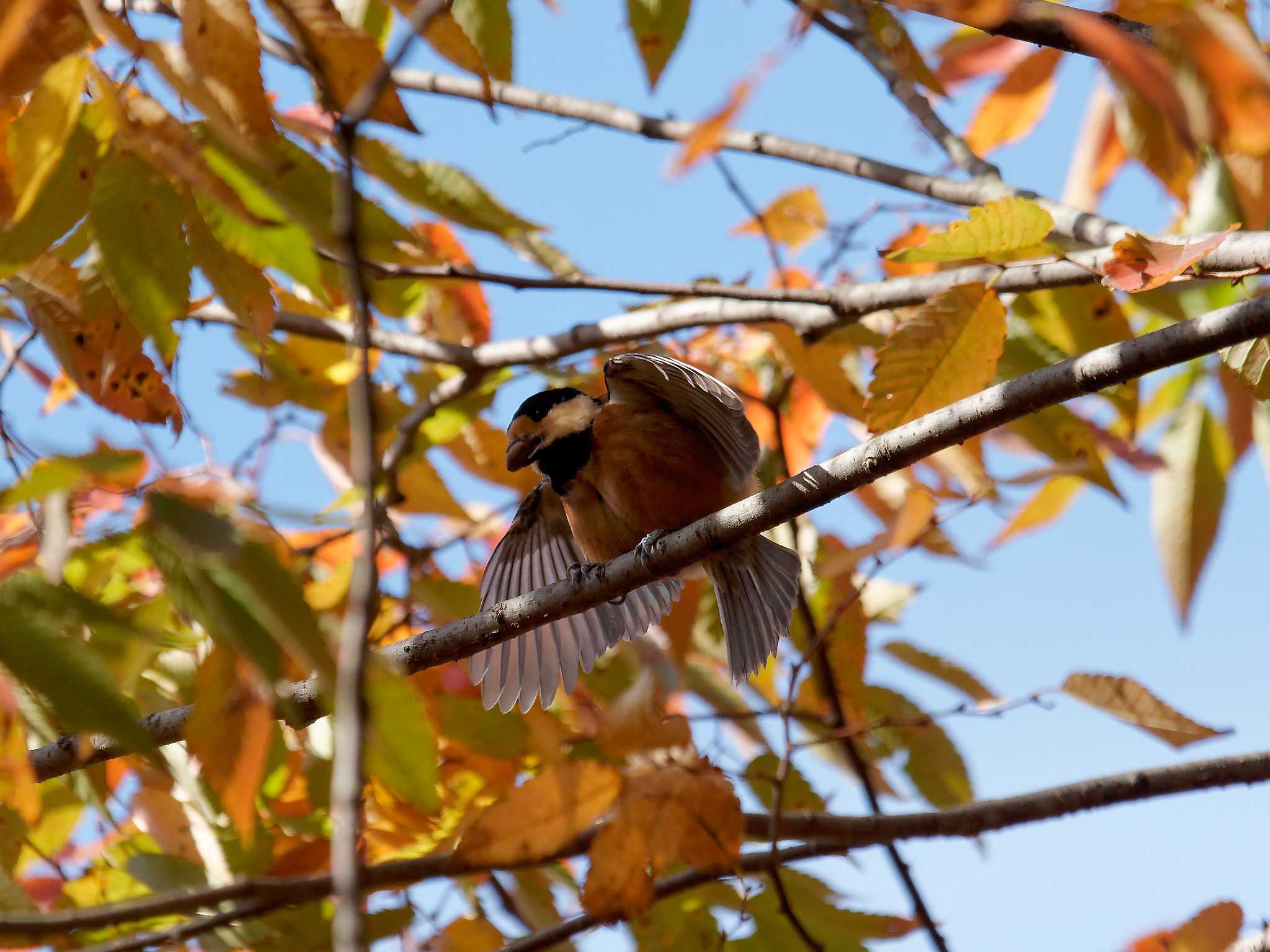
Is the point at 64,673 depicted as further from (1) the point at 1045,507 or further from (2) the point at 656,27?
(1) the point at 1045,507

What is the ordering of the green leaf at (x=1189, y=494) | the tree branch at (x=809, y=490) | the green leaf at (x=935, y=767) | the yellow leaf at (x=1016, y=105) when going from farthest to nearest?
the green leaf at (x=935, y=767)
the yellow leaf at (x=1016, y=105)
the green leaf at (x=1189, y=494)
the tree branch at (x=809, y=490)

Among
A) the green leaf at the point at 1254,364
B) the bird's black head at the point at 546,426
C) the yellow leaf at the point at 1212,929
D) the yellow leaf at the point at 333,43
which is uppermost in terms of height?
the bird's black head at the point at 546,426

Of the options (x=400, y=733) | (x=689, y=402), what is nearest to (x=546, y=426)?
(x=689, y=402)

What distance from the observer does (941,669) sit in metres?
3.55

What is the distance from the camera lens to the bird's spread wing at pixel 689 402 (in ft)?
11.8

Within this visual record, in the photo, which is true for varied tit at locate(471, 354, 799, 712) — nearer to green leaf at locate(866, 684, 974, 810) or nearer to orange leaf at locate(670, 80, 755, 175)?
green leaf at locate(866, 684, 974, 810)


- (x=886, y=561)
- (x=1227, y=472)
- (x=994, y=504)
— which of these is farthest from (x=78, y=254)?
(x=1227, y=472)

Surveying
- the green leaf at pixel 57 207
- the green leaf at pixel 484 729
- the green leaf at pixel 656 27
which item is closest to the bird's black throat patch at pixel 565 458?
the green leaf at pixel 484 729

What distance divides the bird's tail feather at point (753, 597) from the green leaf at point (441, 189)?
1577 millimetres

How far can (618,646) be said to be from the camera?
398cm

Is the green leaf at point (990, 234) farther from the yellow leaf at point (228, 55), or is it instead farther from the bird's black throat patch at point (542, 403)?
the bird's black throat patch at point (542, 403)

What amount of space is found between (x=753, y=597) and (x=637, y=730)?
1.44 metres

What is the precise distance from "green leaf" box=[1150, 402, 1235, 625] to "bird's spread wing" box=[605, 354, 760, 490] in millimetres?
1077

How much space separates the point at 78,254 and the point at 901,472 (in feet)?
8.22
